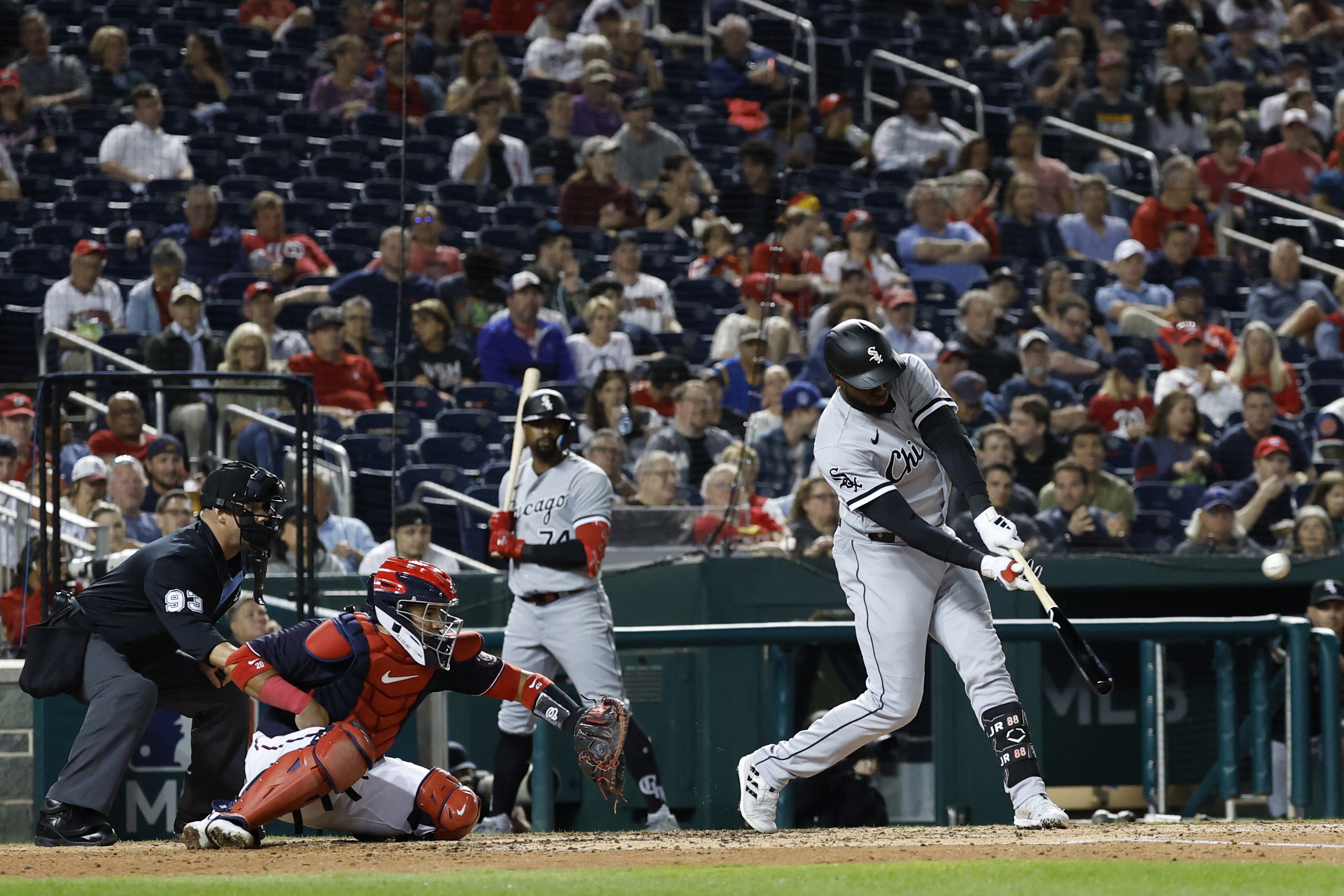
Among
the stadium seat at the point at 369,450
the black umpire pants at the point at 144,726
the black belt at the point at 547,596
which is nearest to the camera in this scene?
the black umpire pants at the point at 144,726

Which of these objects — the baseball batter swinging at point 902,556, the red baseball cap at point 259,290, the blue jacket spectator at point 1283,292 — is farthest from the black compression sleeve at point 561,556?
the blue jacket spectator at point 1283,292

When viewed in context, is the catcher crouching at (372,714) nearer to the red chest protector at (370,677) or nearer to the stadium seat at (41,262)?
the red chest protector at (370,677)

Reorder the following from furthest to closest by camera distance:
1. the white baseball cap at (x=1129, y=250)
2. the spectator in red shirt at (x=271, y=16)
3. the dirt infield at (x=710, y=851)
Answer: the spectator in red shirt at (x=271, y=16)
the white baseball cap at (x=1129, y=250)
the dirt infield at (x=710, y=851)

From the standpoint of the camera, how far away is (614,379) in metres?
9.39

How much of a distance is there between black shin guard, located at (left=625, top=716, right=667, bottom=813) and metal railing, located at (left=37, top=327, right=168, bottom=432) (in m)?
2.97

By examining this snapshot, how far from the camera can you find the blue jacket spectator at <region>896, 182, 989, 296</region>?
39.4 feet

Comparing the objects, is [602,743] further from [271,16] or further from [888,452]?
[271,16]

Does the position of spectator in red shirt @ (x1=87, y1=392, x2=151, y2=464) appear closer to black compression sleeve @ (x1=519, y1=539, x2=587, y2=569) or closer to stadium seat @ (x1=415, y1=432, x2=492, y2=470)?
stadium seat @ (x1=415, y1=432, x2=492, y2=470)

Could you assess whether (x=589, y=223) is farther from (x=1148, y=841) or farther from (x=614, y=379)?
(x=1148, y=841)

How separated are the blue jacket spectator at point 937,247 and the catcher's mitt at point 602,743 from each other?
6.96m

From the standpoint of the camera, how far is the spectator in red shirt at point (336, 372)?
30.9 ft

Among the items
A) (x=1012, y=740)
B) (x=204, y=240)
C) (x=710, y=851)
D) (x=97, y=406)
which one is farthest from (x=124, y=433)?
(x=1012, y=740)

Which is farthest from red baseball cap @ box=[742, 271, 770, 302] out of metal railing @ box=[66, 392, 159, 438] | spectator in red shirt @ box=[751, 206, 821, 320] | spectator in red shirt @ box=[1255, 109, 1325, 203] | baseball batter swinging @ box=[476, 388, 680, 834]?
spectator in red shirt @ box=[1255, 109, 1325, 203]

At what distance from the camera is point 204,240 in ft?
35.2
